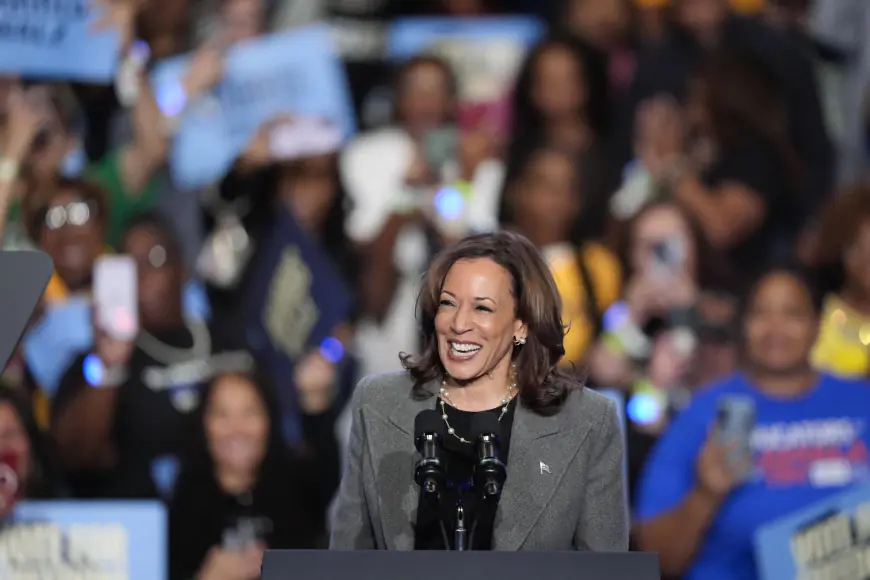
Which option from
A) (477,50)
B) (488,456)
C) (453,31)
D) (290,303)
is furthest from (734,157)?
(488,456)

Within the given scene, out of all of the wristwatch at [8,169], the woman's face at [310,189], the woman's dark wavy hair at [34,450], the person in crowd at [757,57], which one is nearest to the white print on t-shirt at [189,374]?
the woman's dark wavy hair at [34,450]

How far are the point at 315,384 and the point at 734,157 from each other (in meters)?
1.87

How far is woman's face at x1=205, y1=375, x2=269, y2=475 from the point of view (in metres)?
4.94

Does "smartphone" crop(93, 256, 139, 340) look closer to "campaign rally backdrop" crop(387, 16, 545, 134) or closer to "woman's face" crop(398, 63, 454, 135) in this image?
"woman's face" crop(398, 63, 454, 135)

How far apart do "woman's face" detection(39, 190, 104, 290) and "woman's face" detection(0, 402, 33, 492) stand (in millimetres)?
A: 546

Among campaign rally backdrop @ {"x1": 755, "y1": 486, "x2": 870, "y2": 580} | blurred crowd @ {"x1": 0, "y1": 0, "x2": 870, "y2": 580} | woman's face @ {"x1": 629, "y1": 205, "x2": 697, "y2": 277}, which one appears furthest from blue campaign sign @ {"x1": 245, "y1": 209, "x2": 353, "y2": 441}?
campaign rally backdrop @ {"x1": 755, "y1": 486, "x2": 870, "y2": 580}

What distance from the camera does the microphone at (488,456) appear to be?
8.02 feet

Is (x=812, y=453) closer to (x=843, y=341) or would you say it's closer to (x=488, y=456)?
(x=843, y=341)

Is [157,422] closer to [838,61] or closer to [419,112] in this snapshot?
[419,112]

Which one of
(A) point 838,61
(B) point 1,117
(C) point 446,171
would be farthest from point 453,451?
(A) point 838,61

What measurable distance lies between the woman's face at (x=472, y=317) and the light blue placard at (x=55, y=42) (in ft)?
10.1

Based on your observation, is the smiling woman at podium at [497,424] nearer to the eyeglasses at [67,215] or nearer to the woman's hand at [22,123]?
the eyeglasses at [67,215]

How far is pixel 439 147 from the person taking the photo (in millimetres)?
5574

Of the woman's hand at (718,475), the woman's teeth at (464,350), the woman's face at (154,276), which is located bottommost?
the woman's hand at (718,475)
